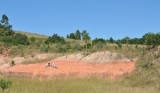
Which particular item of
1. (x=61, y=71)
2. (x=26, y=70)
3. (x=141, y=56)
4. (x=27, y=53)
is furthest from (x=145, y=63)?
(x=27, y=53)

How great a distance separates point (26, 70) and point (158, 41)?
13.0 m

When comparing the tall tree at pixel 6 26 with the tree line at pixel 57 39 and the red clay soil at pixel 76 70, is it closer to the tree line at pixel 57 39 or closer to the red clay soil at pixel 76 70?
the tree line at pixel 57 39

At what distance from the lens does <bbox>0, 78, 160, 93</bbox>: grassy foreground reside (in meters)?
12.4

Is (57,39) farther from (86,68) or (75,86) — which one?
(75,86)

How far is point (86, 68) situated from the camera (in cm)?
1994

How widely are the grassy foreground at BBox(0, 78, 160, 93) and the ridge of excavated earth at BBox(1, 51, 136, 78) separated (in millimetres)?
2139

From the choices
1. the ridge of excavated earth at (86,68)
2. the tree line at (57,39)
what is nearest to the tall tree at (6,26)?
the tree line at (57,39)

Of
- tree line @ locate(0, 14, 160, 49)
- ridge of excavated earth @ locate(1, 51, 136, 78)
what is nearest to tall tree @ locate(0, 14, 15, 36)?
tree line @ locate(0, 14, 160, 49)

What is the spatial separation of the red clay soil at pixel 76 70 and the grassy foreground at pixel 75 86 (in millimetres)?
2016

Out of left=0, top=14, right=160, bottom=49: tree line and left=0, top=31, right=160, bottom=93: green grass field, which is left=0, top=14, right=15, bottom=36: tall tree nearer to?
left=0, top=14, right=160, bottom=49: tree line

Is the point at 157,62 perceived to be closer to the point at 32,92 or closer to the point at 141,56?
the point at 141,56

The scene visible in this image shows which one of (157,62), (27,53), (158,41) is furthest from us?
(27,53)

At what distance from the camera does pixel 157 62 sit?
750 inches

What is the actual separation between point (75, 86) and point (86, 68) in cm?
617
